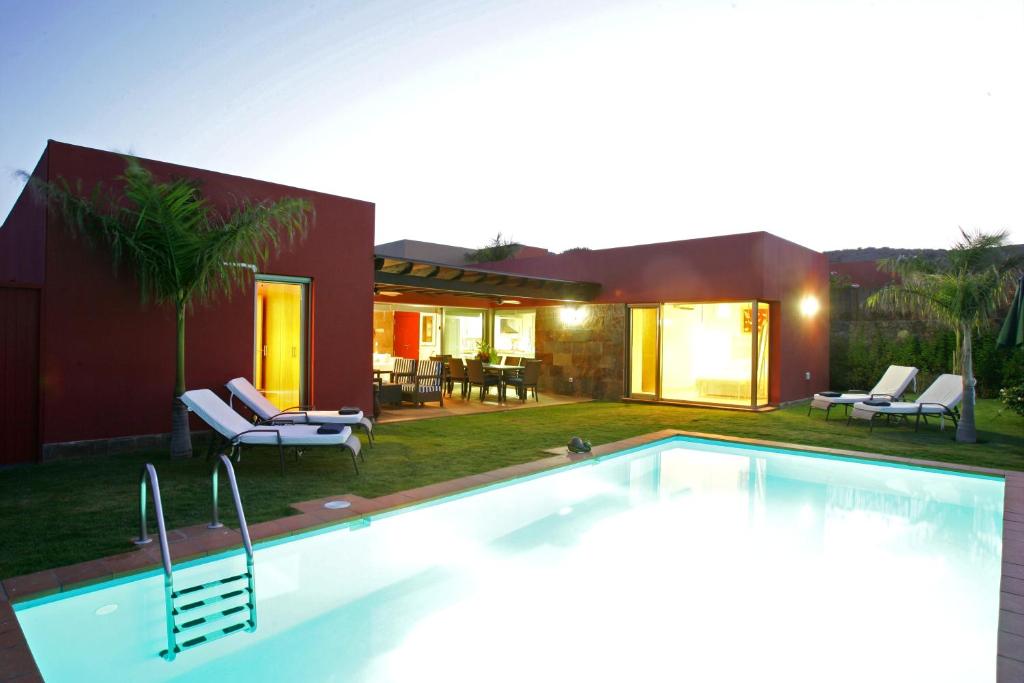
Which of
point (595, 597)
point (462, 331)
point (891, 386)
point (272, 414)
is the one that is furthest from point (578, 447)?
point (462, 331)

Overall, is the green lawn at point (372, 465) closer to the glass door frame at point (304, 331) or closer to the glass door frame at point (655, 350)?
the glass door frame at point (304, 331)

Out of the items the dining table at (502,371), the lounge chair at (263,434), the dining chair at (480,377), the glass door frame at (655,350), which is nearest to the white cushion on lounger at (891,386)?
the glass door frame at (655,350)

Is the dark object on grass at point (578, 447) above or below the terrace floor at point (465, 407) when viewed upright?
above

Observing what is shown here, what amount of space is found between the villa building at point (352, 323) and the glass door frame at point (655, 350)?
5cm

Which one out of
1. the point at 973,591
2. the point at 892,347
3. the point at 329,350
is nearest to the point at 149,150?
the point at 329,350

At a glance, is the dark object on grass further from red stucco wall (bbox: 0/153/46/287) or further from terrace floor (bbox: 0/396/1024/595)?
red stucco wall (bbox: 0/153/46/287)

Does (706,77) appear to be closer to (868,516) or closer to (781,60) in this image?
(781,60)

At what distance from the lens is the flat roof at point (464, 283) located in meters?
11.1

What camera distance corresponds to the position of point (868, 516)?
5.91 metres

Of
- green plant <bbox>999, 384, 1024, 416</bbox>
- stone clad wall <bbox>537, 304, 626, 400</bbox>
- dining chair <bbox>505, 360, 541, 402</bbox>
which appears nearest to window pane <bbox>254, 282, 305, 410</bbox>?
dining chair <bbox>505, 360, 541, 402</bbox>

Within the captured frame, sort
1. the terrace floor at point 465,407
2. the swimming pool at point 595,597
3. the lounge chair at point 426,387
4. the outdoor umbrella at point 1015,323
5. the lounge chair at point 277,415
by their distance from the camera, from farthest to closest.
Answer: the lounge chair at point 426,387, the terrace floor at point 465,407, the lounge chair at point 277,415, the outdoor umbrella at point 1015,323, the swimming pool at point 595,597

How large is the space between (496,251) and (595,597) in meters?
30.3

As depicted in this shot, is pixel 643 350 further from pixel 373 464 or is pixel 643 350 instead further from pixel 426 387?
pixel 373 464

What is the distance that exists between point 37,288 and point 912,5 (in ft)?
39.3
